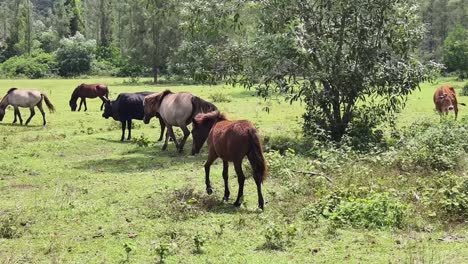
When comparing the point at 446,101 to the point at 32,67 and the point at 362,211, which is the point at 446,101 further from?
the point at 32,67

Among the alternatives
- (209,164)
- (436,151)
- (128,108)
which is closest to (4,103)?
(128,108)

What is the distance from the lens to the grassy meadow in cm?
712

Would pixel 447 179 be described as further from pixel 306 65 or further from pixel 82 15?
pixel 82 15

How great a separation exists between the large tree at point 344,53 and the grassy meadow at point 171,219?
276cm

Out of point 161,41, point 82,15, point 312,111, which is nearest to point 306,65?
point 312,111

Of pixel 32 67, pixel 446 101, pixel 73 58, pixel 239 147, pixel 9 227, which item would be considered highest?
pixel 73 58

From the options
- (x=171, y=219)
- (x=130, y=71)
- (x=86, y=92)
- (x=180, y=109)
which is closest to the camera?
(x=171, y=219)

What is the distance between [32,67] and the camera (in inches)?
2571

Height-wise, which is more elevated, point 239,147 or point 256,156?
point 239,147

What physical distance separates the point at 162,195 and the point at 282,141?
6.79 meters

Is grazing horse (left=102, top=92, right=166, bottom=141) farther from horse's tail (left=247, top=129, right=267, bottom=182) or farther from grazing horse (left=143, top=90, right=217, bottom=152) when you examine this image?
horse's tail (left=247, top=129, right=267, bottom=182)

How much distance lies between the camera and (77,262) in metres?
7.02

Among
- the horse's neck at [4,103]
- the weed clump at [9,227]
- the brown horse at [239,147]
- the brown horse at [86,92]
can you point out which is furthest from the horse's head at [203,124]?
the brown horse at [86,92]

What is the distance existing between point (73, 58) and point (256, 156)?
59.8 m
